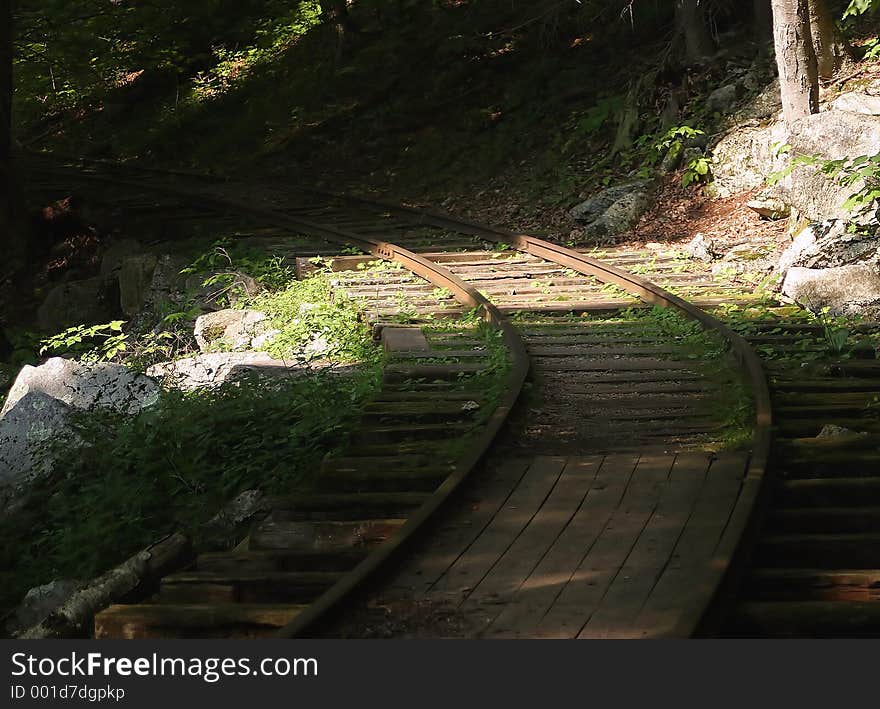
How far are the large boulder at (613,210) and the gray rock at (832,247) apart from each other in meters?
3.74

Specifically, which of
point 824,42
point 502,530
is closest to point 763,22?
point 824,42

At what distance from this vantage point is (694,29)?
57.7 ft

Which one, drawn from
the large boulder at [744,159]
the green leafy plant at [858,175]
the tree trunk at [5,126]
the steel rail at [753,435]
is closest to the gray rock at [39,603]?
the steel rail at [753,435]

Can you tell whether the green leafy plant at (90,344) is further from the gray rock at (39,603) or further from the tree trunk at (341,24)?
the tree trunk at (341,24)


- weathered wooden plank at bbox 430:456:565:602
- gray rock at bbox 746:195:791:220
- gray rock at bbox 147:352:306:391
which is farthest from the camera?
gray rock at bbox 746:195:791:220

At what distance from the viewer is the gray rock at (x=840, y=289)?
9477 mm

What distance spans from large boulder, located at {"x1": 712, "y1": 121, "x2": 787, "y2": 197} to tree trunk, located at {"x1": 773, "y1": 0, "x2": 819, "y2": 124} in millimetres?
1493

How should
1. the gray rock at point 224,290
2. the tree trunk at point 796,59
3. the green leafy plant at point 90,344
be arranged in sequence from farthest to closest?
the tree trunk at point 796,59 < the gray rock at point 224,290 < the green leafy plant at point 90,344

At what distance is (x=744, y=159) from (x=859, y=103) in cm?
203

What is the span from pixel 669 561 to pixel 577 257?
25.7 feet

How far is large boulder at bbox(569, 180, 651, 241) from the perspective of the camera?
47.1 ft

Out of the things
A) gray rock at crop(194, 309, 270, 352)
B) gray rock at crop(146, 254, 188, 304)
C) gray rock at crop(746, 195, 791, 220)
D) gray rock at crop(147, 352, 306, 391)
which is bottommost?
gray rock at crop(746, 195, 791, 220)

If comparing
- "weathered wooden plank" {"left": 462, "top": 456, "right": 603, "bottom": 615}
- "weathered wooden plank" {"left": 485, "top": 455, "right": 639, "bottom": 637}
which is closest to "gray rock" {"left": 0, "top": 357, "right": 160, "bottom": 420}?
"weathered wooden plank" {"left": 462, "top": 456, "right": 603, "bottom": 615}

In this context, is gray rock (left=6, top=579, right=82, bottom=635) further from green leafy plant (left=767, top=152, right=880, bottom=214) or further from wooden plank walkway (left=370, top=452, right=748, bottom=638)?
green leafy plant (left=767, top=152, right=880, bottom=214)
